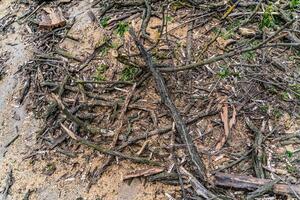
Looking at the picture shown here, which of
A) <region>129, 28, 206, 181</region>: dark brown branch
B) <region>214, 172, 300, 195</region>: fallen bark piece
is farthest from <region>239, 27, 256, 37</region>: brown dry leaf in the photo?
<region>214, 172, 300, 195</region>: fallen bark piece

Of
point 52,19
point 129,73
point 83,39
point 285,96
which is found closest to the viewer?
point 285,96

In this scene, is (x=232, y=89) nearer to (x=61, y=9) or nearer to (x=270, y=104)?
(x=270, y=104)

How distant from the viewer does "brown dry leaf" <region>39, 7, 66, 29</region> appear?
4.08m

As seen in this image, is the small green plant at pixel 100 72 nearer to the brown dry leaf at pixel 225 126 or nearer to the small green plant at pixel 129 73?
the small green plant at pixel 129 73

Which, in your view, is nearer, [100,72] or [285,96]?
[285,96]

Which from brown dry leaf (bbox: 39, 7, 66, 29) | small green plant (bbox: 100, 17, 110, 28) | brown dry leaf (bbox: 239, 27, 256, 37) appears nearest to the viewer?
brown dry leaf (bbox: 239, 27, 256, 37)

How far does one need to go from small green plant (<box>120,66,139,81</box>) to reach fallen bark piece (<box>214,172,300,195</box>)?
1.22 metres

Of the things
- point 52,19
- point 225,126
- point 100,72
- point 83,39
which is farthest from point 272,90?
point 52,19

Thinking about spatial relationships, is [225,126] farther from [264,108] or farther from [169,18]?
[169,18]

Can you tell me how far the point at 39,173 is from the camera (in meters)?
3.06

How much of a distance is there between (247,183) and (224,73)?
3.22ft

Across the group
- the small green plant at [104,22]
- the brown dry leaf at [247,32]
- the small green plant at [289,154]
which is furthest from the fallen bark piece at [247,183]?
the small green plant at [104,22]

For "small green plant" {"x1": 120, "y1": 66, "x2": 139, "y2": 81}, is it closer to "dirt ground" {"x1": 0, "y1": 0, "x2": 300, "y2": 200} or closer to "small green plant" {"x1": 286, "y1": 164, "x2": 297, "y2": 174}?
"dirt ground" {"x1": 0, "y1": 0, "x2": 300, "y2": 200}

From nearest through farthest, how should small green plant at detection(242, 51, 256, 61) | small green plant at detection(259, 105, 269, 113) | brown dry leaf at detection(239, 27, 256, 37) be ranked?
small green plant at detection(259, 105, 269, 113), small green plant at detection(242, 51, 256, 61), brown dry leaf at detection(239, 27, 256, 37)
